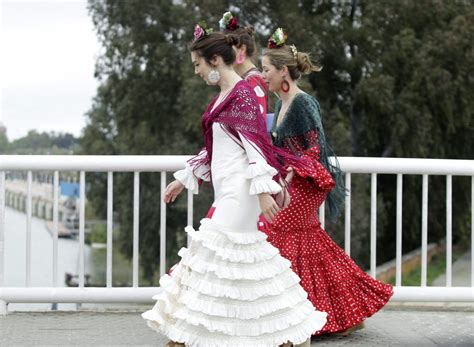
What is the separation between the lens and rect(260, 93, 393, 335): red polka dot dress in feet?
16.2

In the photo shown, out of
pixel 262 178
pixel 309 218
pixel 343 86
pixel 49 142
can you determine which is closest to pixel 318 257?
pixel 309 218

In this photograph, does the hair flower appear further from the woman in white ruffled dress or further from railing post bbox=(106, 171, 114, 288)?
railing post bbox=(106, 171, 114, 288)

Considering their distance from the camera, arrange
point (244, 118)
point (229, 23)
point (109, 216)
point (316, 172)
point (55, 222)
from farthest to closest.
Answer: point (55, 222) → point (109, 216) → point (316, 172) → point (229, 23) → point (244, 118)

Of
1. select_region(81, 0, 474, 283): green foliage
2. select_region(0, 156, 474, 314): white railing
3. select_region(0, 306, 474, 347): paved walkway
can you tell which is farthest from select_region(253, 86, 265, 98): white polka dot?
select_region(81, 0, 474, 283): green foliage

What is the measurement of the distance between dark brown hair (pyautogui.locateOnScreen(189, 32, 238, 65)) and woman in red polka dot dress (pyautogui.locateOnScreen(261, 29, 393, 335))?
2.49 feet

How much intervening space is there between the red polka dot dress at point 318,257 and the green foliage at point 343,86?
16895 millimetres

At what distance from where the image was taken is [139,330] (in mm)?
5383

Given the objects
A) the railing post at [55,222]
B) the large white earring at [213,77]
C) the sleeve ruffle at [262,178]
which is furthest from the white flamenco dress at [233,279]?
the railing post at [55,222]

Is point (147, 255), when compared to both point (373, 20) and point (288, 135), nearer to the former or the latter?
point (373, 20)

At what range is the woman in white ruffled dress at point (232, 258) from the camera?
4012mm

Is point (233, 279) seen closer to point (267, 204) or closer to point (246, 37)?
point (267, 204)

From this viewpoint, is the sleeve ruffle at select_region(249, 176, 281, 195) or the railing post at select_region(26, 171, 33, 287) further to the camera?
the railing post at select_region(26, 171, 33, 287)

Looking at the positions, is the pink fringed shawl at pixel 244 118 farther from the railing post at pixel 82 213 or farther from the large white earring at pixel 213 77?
the railing post at pixel 82 213

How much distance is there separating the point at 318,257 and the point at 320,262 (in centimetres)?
3
